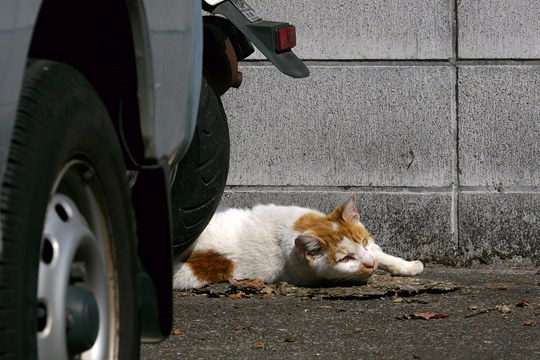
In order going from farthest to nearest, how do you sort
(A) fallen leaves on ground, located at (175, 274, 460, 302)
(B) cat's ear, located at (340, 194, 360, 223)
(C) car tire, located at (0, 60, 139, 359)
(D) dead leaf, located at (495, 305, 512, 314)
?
1. (B) cat's ear, located at (340, 194, 360, 223)
2. (A) fallen leaves on ground, located at (175, 274, 460, 302)
3. (D) dead leaf, located at (495, 305, 512, 314)
4. (C) car tire, located at (0, 60, 139, 359)

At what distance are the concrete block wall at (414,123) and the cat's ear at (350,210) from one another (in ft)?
1.27

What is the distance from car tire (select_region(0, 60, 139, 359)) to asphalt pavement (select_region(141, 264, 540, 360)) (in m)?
1.45

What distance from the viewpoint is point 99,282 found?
2.31 metres

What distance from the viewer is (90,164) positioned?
2314 mm

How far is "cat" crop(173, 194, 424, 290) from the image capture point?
5.43 metres

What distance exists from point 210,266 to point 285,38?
5.19 feet

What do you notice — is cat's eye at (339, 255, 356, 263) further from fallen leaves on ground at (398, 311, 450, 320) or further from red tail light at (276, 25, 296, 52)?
red tail light at (276, 25, 296, 52)

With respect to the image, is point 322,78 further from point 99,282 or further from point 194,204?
point 99,282

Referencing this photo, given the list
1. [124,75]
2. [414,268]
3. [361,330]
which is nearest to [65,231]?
[124,75]

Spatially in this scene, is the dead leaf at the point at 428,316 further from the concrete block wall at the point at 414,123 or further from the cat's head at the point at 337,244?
the concrete block wall at the point at 414,123

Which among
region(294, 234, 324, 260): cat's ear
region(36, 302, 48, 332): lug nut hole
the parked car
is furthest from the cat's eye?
region(36, 302, 48, 332): lug nut hole

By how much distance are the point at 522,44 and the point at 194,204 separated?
2375 mm

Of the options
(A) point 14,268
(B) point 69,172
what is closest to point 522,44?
(B) point 69,172

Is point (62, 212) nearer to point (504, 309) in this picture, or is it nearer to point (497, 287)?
point (504, 309)
